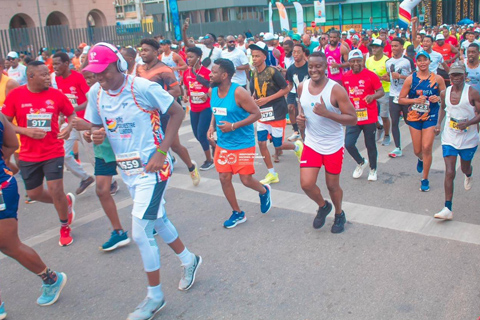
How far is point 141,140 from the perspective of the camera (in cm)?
359

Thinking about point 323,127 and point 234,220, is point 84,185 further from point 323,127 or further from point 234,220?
point 323,127

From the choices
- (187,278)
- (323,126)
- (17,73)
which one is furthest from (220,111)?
(17,73)

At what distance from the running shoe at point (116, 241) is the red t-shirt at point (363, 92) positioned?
12.2 feet

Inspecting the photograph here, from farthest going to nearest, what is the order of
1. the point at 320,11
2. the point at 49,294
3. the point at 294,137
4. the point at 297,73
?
the point at 320,11 < the point at 294,137 < the point at 297,73 < the point at 49,294

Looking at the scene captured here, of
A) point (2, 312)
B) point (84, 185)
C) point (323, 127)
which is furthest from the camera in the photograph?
point (84, 185)

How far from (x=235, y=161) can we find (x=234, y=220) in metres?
0.67

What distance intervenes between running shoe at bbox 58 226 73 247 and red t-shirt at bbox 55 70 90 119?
1.86 meters

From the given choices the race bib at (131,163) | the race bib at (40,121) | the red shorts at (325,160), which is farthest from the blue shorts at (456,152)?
the race bib at (40,121)

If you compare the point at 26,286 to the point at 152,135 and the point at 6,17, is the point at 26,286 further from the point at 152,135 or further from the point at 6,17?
the point at 6,17

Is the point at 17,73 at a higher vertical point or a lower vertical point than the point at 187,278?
higher

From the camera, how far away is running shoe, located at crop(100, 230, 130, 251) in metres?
4.97

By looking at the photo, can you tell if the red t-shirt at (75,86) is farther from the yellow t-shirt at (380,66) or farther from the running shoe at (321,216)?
the yellow t-shirt at (380,66)

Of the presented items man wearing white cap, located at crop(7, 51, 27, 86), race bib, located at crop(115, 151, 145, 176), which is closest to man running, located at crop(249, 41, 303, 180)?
race bib, located at crop(115, 151, 145, 176)

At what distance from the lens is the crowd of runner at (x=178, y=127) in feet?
11.8
